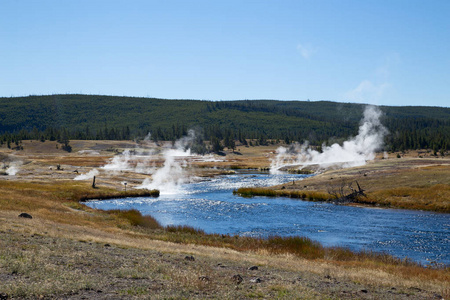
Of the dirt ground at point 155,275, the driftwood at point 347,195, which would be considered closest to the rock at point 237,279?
the dirt ground at point 155,275

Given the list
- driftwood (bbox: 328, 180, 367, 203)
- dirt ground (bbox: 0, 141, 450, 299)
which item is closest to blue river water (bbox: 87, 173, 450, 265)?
driftwood (bbox: 328, 180, 367, 203)

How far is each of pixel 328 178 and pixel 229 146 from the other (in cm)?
12717

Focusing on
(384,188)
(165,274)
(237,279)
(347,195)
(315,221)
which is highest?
(165,274)

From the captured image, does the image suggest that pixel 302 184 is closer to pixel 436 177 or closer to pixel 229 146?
pixel 436 177

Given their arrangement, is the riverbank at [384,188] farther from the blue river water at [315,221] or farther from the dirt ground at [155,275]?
the dirt ground at [155,275]

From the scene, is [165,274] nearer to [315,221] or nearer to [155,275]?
[155,275]

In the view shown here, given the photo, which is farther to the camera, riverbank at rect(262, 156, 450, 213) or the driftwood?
the driftwood

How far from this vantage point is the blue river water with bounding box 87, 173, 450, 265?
30.9 metres

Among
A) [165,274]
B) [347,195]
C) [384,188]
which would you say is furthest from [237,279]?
[384,188]

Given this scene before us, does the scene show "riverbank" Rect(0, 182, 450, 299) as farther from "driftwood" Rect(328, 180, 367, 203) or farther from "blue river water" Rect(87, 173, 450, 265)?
"driftwood" Rect(328, 180, 367, 203)

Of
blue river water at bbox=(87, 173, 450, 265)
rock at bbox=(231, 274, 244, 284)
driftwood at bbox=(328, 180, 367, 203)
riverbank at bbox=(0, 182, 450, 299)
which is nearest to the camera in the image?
riverbank at bbox=(0, 182, 450, 299)

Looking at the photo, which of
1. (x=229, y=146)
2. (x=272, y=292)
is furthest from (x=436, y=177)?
(x=229, y=146)

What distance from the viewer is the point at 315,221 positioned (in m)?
41.3

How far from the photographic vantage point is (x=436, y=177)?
5603 centimetres
